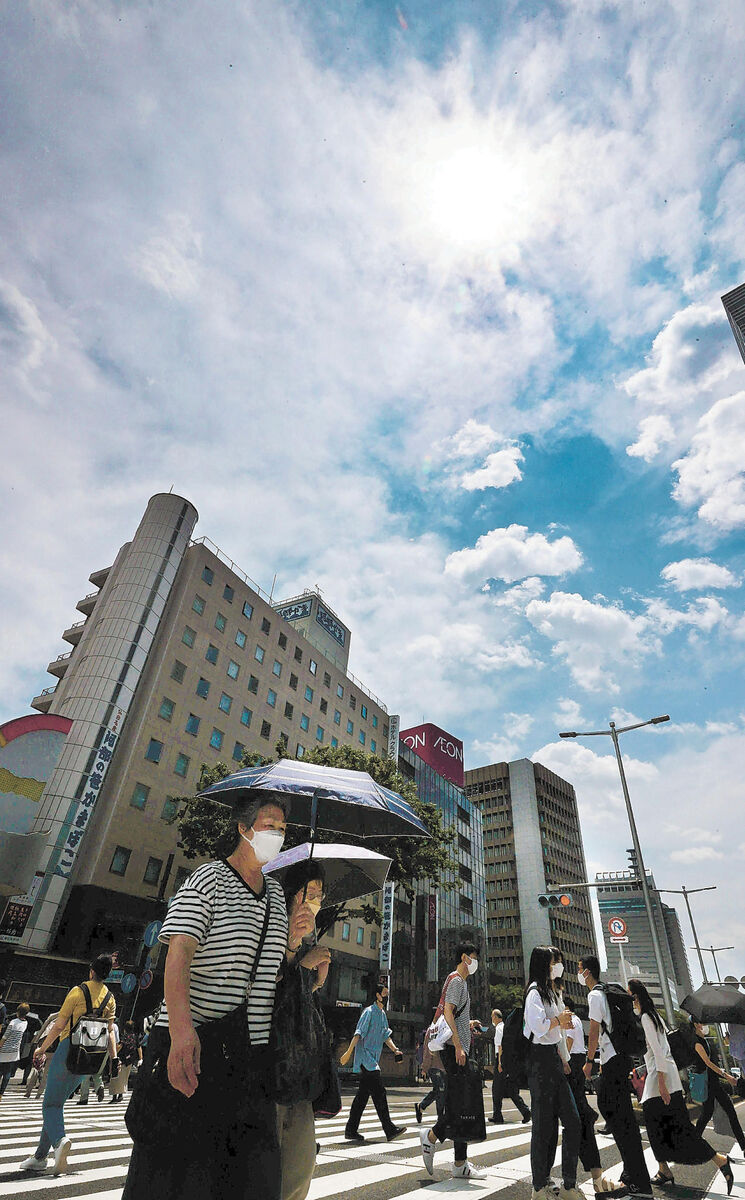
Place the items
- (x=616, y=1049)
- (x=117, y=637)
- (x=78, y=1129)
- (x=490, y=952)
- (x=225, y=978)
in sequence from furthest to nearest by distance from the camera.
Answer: (x=490, y=952)
(x=117, y=637)
(x=78, y=1129)
(x=616, y=1049)
(x=225, y=978)

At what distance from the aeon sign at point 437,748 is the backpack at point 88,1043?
53236mm

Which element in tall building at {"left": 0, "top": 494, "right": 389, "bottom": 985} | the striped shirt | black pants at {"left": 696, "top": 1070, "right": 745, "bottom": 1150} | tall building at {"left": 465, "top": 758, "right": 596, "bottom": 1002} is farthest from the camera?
tall building at {"left": 465, "top": 758, "right": 596, "bottom": 1002}

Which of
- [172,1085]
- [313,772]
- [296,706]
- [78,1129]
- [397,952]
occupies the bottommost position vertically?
[78,1129]

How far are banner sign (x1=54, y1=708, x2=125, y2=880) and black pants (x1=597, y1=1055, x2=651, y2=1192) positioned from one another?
28199mm

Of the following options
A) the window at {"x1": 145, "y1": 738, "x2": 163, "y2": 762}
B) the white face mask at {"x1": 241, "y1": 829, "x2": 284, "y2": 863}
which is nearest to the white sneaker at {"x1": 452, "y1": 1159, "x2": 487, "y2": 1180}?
the white face mask at {"x1": 241, "y1": 829, "x2": 284, "y2": 863}

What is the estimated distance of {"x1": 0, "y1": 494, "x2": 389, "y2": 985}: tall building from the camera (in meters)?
27.6

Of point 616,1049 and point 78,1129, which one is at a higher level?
point 616,1049

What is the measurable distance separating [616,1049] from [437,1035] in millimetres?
1653

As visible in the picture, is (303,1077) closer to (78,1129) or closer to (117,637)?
(78,1129)

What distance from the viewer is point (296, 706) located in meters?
45.8

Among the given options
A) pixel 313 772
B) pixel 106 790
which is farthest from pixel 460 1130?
pixel 106 790

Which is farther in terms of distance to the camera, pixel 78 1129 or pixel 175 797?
pixel 175 797

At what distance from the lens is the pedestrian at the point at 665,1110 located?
203 inches

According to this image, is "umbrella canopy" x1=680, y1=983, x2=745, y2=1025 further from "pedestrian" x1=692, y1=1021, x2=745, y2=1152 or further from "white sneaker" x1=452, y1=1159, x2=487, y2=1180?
"white sneaker" x1=452, y1=1159, x2=487, y2=1180
